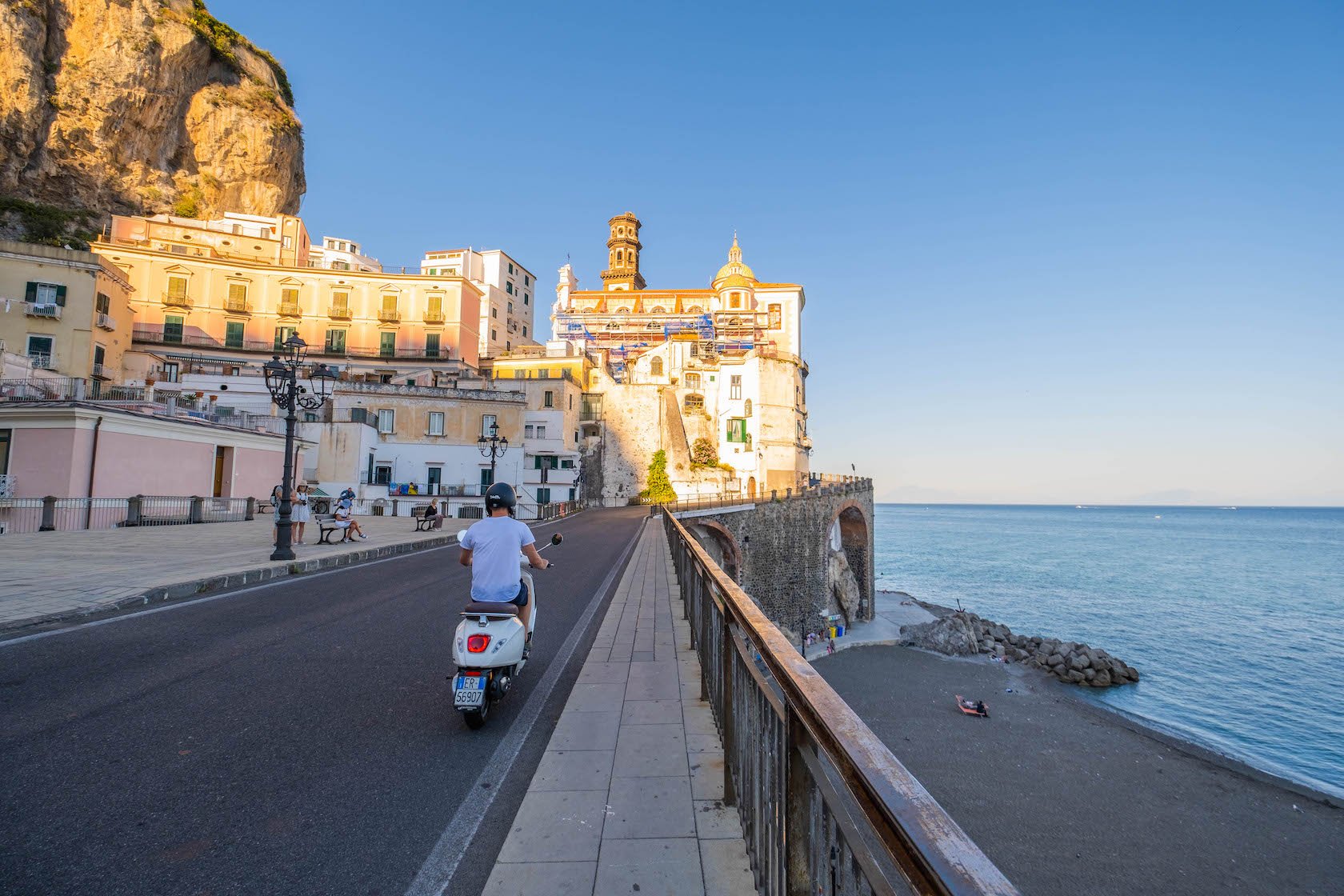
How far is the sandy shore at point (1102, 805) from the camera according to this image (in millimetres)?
12141

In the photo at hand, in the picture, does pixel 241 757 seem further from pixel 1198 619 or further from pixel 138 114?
pixel 138 114

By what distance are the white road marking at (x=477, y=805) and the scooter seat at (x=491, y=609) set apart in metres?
0.87

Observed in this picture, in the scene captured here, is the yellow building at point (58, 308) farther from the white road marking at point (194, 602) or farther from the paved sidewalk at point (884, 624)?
the paved sidewalk at point (884, 624)

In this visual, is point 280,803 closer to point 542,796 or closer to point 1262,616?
point 542,796

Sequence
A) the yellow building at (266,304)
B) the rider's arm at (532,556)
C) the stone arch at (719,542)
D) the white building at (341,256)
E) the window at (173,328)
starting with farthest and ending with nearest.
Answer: the white building at (341,256)
the yellow building at (266,304)
the window at (173,328)
the stone arch at (719,542)
the rider's arm at (532,556)

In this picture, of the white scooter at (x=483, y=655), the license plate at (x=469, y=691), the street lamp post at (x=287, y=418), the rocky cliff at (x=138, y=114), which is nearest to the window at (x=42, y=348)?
the rocky cliff at (x=138, y=114)

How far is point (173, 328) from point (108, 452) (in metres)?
28.7

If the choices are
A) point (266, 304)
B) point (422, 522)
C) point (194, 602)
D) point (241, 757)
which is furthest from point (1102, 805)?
point (266, 304)

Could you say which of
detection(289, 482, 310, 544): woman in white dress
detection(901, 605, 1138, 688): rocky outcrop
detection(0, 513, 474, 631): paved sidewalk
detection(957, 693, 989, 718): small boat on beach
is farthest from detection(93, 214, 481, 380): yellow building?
detection(957, 693, 989, 718): small boat on beach

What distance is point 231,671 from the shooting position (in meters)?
5.78

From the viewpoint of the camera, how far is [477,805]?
139 inches

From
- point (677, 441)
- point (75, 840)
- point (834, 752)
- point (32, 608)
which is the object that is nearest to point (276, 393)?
point (32, 608)

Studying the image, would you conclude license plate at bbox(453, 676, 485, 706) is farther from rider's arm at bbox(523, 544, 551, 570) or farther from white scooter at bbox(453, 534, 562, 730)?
rider's arm at bbox(523, 544, 551, 570)

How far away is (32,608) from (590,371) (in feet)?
146
